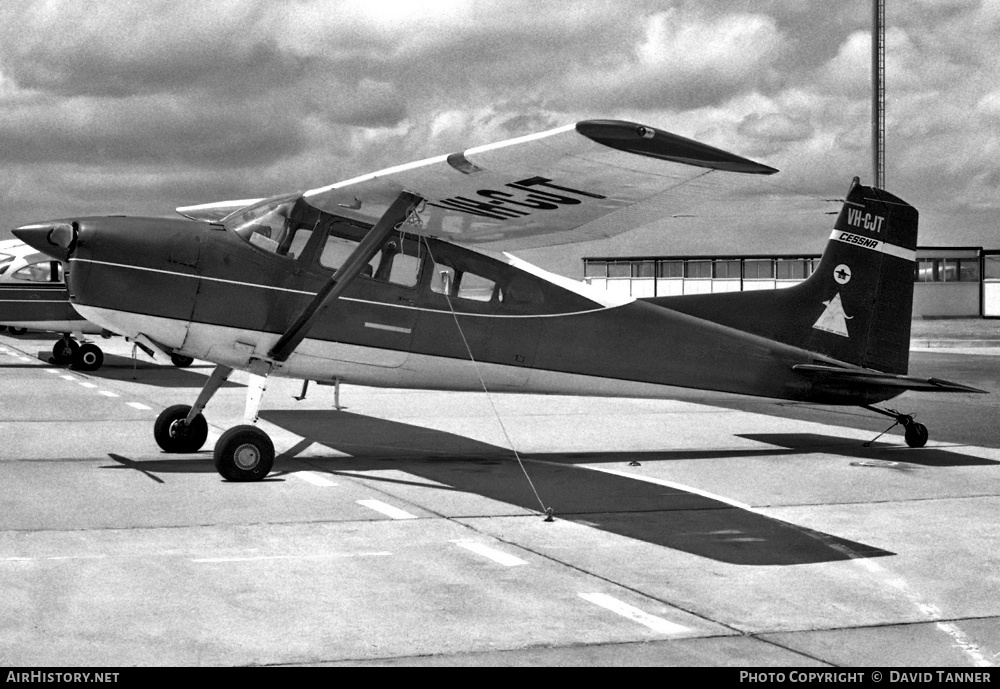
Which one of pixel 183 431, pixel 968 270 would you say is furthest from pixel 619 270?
pixel 183 431

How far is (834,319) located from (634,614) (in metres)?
7.21

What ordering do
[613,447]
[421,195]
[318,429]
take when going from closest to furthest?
1. [421,195]
2. [613,447]
3. [318,429]

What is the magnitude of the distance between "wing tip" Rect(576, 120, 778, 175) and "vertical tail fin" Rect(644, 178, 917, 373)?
5.17 metres

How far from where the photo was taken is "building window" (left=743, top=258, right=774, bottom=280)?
57188 mm

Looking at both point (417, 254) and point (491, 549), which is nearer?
point (491, 549)

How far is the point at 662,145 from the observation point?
6.28 m

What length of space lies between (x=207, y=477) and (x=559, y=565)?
3.87 metres

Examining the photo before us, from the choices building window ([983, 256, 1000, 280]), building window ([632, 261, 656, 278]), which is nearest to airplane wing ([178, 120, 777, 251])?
building window ([983, 256, 1000, 280])

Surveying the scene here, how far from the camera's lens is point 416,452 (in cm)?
1071

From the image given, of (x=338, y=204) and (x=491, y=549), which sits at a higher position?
(x=338, y=204)

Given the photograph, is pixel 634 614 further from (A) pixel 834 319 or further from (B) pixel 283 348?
(A) pixel 834 319
